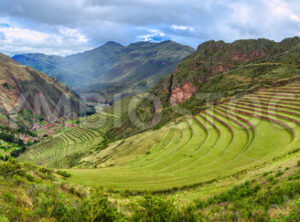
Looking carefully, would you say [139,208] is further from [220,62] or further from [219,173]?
[220,62]

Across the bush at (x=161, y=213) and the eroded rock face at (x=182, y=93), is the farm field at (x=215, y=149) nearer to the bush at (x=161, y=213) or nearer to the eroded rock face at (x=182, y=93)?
the bush at (x=161, y=213)

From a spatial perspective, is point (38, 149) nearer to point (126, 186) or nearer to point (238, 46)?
point (126, 186)

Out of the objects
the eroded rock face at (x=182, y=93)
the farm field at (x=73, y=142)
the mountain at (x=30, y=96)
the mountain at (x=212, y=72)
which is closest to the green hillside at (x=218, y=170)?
the mountain at (x=212, y=72)

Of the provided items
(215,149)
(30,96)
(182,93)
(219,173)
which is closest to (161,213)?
(219,173)

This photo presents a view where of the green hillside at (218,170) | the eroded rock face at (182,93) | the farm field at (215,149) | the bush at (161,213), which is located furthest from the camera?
the eroded rock face at (182,93)

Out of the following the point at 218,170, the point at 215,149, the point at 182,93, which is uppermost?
the point at 182,93

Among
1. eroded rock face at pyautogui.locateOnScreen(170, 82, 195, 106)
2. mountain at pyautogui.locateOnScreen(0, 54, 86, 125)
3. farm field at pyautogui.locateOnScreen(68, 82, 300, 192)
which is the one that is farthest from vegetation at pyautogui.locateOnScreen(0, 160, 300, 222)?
mountain at pyautogui.locateOnScreen(0, 54, 86, 125)
